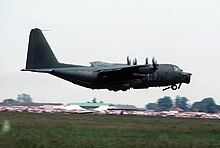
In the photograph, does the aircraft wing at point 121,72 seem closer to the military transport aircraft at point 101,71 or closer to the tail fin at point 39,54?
the military transport aircraft at point 101,71

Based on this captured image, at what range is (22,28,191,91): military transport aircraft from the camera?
171 ft

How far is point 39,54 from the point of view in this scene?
5319 centimetres

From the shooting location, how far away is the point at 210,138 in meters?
36.7

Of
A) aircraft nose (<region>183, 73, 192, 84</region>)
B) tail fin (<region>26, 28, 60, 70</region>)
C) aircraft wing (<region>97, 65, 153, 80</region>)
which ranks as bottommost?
aircraft nose (<region>183, 73, 192, 84</region>)

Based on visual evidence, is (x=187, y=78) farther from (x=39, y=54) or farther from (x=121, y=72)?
(x=39, y=54)

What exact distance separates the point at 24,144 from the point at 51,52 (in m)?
25.9

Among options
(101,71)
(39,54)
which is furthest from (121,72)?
(39,54)

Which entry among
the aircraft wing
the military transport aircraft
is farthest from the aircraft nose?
the aircraft wing

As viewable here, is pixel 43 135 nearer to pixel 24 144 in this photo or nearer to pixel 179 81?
pixel 24 144

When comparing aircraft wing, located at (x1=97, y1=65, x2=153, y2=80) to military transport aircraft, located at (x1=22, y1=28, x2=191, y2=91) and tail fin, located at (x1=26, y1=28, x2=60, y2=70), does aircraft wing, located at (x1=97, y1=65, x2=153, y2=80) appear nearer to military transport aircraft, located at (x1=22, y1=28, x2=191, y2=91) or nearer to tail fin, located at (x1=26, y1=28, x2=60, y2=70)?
military transport aircraft, located at (x1=22, y1=28, x2=191, y2=91)

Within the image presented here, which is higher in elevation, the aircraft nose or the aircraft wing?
the aircraft wing

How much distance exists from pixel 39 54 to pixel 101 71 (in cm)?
645

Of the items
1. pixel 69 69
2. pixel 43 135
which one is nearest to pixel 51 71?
pixel 69 69

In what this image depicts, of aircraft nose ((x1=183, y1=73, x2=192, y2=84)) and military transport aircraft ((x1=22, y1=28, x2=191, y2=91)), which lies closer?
military transport aircraft ((x1=22, y1=28, x2=191, y2=91))
